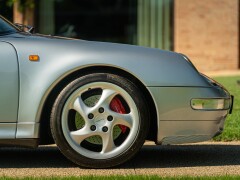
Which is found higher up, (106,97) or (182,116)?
(106,97)

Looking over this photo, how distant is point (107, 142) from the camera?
5176mm

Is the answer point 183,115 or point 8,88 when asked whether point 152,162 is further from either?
point 8,88

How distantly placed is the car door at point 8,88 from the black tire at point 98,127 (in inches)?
11.3

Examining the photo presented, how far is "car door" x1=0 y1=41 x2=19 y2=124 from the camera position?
511 centimetres

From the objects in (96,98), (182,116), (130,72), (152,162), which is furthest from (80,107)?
(152,162)

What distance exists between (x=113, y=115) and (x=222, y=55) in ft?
51.4

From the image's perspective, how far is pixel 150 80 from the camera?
5215 mm

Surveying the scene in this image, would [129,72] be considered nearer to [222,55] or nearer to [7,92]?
[7,92]

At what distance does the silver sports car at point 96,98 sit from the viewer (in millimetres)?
5141

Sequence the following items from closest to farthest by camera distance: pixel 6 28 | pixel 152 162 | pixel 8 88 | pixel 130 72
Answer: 1. pixel 8 88
2. pixel 130 72
3. pixel 6 28
4. pixel 152 162

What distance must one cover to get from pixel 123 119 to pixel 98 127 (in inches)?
7.5

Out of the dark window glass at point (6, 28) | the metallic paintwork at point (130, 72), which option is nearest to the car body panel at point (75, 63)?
the metallic paintwork at point (130, 72)

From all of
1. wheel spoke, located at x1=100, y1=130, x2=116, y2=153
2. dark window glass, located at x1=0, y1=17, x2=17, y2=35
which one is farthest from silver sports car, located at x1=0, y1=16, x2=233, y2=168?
dark window glass, located at x1=0, y1=17, x2=17, y2=35

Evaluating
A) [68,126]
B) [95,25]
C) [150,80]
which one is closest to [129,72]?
[150,80]
